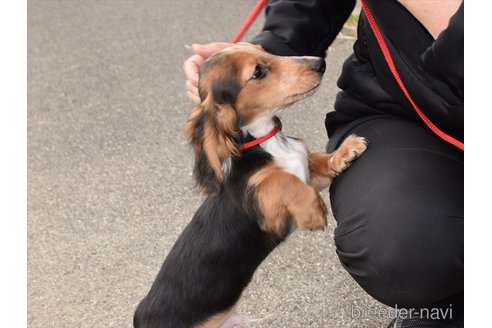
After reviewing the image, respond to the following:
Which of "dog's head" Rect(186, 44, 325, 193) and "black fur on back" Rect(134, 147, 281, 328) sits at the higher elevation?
"dog's head" Rect(186, 44, 325, 193)

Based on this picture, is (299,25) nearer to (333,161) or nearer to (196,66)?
(196,66)

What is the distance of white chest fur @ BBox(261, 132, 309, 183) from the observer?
2.05 meters

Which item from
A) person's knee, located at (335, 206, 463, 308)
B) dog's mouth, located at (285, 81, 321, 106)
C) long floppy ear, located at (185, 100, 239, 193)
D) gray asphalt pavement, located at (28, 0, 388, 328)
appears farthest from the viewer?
gray asphalt pavement, located at (28, 0, 388, 328)

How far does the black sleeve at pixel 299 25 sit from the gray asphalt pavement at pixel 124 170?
0.83m

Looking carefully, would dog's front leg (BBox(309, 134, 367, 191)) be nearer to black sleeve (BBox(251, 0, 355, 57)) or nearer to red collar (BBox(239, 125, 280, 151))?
red collar (BBox(239, 125, 280, 151))

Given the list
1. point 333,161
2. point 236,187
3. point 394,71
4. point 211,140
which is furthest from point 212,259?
point 394,71

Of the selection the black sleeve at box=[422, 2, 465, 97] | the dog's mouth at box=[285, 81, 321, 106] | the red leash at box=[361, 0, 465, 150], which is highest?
the black sleeve at box=[422, 2, 465, 97]

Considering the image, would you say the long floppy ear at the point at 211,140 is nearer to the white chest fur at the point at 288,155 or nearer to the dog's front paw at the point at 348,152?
the white chest fur at the point at 288,155

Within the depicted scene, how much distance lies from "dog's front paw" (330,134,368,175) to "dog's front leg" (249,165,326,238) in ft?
0.46

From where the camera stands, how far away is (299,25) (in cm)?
222

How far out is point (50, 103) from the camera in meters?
4.15

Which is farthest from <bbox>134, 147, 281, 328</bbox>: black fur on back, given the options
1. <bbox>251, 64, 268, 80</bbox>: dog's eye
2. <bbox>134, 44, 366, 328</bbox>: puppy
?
<bbox>251, 64, 268, 80</bbox>: dog's eye

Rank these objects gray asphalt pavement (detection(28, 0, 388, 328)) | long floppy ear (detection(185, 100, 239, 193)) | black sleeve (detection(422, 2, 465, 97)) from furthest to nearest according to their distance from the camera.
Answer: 1. gray asphalt pavement (detection(28, 0, 388, 328))
2. long floppy ear (detection(185, 100, 239, 193))
3. black sleeve (detection(422, 2, 465, 97))
